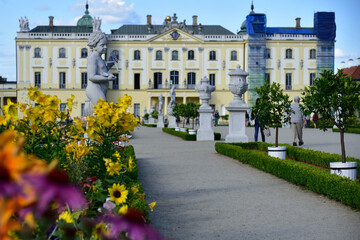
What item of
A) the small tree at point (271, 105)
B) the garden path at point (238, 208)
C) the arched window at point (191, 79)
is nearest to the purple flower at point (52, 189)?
the garden path at point (238, 208)

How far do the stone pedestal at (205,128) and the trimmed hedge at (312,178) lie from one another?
24.7 ft

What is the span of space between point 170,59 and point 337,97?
155 feet

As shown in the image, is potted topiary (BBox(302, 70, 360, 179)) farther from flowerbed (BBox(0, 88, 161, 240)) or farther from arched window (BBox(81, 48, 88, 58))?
arched window (BBox(81, 48, 88, 58))

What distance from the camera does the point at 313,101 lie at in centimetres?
710

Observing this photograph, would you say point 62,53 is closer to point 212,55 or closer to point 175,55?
point 175,55

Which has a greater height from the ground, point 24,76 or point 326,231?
point 24,76

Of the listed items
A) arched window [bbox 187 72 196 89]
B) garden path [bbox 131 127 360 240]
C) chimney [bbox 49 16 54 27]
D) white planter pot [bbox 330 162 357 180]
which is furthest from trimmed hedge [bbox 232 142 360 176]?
chimney [bbox 49 16 54 27]

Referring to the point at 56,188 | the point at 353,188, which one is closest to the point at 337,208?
the point at 353,188

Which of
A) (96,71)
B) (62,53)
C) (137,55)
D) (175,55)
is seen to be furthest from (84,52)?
(96,71)

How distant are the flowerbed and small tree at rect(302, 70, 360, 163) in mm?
2979

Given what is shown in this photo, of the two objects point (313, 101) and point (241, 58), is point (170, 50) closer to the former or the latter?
point (241, 58)

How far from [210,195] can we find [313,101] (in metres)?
2.40

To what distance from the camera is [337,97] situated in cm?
688

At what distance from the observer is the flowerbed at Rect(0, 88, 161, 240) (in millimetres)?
633
